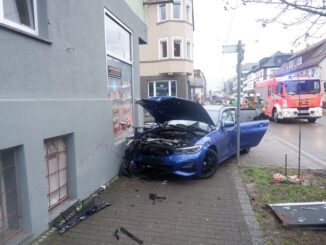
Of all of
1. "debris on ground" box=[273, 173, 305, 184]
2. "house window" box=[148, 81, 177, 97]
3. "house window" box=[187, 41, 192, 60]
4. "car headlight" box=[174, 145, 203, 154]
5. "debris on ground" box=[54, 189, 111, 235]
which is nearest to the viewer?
"debris on ground" box=[54, 189, 111, 235]

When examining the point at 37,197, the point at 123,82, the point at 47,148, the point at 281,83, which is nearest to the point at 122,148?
the point at 123,82

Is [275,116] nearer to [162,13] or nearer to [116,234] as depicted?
[162,13]

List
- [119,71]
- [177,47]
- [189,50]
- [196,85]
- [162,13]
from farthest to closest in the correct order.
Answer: [196,85] → [189,50] → [162,13] → [177,47] → [119,71]

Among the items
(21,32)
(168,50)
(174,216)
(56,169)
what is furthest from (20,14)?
(168,50)

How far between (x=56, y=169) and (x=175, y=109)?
356cm

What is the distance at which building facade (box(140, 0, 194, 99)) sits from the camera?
23.5m

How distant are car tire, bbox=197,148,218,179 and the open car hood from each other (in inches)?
31.7

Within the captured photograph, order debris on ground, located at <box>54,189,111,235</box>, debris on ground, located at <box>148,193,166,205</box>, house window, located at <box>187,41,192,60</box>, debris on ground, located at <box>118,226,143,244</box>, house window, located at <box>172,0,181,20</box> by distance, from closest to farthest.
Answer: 1. debris on ground, located at <box>118,226,143,244</box>
2. debris on ground, located at <box>54,189,111,235</box>
3. debris on ground, located at <box>148,193,166,205</box>
4. house window, located at <box>172,0,181,20</box>
5. house window, located at <box>187,41,192,60</box>

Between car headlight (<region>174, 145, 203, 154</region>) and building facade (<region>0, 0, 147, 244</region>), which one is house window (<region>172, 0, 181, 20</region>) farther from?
car headlight (<region>174, 145, 203, 154</region>)

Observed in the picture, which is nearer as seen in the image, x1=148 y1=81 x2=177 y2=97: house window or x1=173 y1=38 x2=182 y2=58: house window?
x1=173 y1=38 x2=182 y2=58: house window

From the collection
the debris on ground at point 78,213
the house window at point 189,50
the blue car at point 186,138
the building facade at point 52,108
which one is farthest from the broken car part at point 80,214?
the house window at point 189,50

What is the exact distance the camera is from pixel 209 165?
6781mm

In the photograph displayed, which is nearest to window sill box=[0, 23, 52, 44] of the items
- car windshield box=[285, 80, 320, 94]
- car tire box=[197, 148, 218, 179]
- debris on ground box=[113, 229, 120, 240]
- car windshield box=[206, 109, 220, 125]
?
debris on ground box=[113, 229, 120, 240]

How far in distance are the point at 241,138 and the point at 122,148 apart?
3481 millimetres
